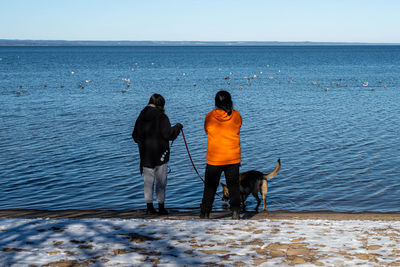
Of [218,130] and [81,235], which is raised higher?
[218,130]

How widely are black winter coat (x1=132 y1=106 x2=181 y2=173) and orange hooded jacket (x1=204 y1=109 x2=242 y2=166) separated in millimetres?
814

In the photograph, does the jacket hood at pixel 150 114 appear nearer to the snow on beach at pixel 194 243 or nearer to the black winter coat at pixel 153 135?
the black winter coat at pixel 153 135

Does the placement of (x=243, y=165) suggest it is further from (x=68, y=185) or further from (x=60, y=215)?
(x=60, y=215)

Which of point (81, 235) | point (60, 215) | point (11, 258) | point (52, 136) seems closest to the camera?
point (11, 258)

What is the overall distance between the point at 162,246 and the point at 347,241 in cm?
259

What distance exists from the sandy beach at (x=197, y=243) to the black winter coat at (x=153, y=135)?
1.23 meters

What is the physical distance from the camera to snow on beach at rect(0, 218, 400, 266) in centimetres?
575

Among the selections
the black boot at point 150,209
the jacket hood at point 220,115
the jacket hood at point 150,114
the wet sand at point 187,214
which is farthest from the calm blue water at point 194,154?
the jacket hood at point 220,115

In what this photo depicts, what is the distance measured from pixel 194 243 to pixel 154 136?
8.41ft

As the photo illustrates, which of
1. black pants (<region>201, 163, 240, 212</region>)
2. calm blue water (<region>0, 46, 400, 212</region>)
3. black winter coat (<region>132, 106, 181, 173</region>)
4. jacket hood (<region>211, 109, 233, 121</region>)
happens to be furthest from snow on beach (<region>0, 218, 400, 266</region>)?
calm blue water (<region>0, 46, 400, 212</region>)

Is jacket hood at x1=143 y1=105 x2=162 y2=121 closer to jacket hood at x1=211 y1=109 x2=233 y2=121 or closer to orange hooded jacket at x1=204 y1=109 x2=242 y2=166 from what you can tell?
orange hooded jacket at x1=204 y1=109 x2=242 y2=166

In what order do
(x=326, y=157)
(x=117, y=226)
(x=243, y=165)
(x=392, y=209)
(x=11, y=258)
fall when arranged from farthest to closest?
1. (x=326, y=157)
2. (x=243, y=165)
3. (x=392, y=209)
4. (x=117, y=226)
5. (x=11, y=258)

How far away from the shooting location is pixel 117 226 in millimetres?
7375

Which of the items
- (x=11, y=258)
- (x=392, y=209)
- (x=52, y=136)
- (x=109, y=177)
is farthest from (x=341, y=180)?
(x=52, y=136)
